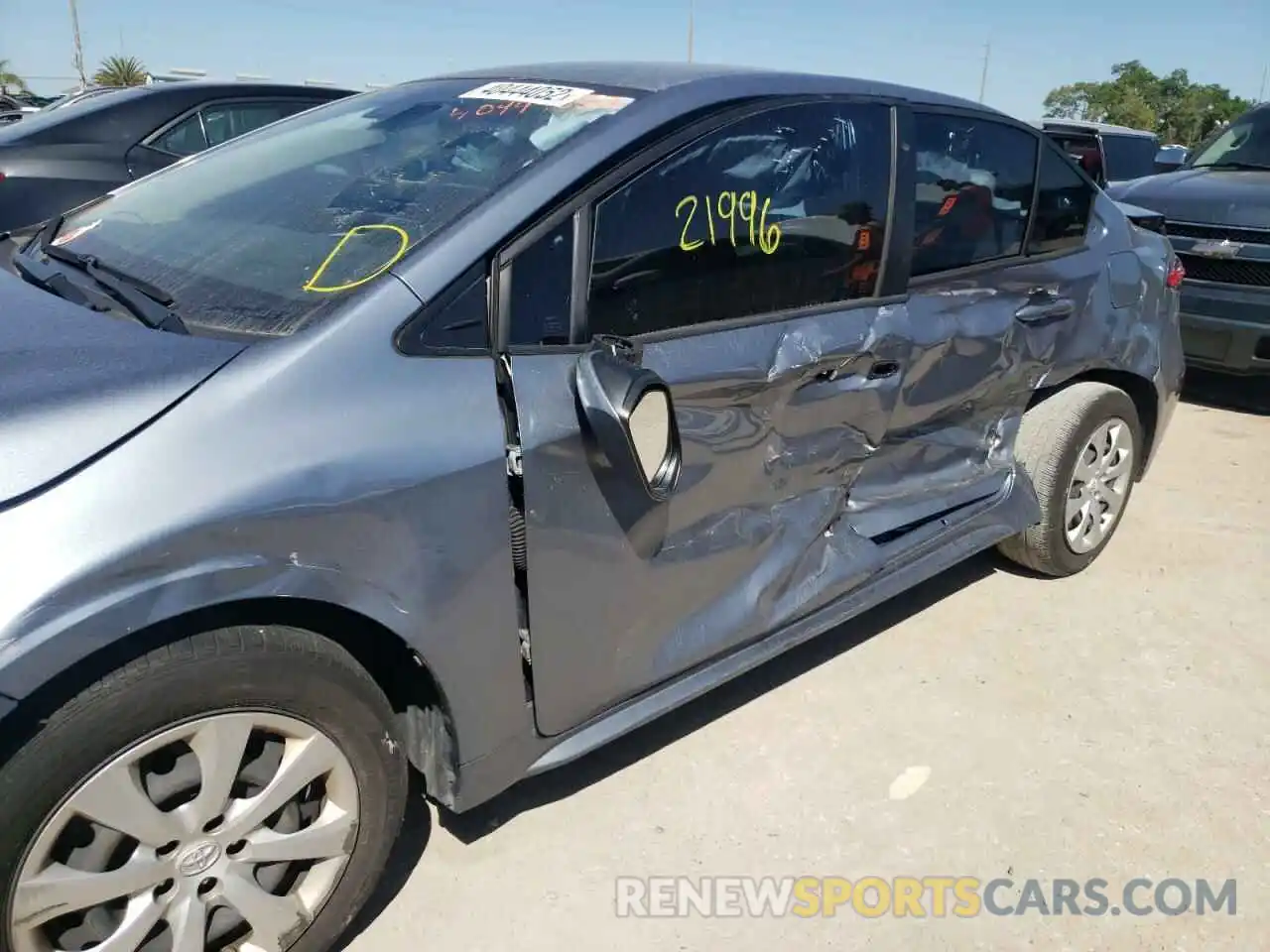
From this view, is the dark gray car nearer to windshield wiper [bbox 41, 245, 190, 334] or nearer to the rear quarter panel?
the rear quarter panel

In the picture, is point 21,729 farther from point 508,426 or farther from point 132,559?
point 508,426

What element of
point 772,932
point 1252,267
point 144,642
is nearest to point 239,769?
point 144,642

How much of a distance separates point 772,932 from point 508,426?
1282mm

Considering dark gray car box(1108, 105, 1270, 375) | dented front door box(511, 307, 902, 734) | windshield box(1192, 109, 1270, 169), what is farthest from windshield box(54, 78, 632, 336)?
windshield box(1192, 109, 1270, 169)

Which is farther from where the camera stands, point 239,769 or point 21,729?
point 239,769

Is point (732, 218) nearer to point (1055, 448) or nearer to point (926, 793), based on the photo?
point (926, 793)

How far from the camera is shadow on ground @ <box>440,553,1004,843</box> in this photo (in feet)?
8.36

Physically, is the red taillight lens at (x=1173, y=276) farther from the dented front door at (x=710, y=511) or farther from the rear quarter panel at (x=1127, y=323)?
the dented front door at (x=710, y=511)

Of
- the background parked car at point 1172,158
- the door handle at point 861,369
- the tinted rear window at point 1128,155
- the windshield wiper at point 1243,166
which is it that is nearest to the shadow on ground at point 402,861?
the door handle at point 861,369

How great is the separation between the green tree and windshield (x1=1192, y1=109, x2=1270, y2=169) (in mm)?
→ 47197

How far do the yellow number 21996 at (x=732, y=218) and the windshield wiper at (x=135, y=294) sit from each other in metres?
1.07

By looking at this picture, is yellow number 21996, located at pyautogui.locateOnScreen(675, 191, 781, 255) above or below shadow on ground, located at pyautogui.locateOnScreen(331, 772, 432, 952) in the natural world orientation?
above

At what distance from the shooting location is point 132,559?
154 centimetres

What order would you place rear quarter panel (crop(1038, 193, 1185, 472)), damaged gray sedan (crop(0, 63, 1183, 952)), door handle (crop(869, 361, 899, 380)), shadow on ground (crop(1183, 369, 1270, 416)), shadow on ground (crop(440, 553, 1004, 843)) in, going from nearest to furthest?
damaged gray sedan (crop(0, 63, 1183, 952)) < shadow on ground (crop(440, 553, 1004, 843)) < door handle (crop(869, 361, 899, 380)) < rear quarter panel (crop(1038, 193, 1185, 472)) < shadow on ground (crop(1183, 369, 1270, 416))
